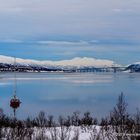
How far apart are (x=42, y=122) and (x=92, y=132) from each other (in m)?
2.61

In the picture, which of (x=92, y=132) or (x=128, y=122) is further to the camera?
(x=128, y=122)

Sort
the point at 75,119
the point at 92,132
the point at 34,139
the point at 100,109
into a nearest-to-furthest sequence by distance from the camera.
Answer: the point at 34,139 → the point at 92,132 → the point at 75,119 → the point at 100,109

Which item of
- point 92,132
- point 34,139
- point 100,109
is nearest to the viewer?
Result: point 34,139

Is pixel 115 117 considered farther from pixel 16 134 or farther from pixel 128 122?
pixel 16 134

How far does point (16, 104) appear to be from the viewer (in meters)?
16.4

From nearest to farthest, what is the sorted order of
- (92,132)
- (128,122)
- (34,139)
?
(34,139)
(92,132)
(128,122)

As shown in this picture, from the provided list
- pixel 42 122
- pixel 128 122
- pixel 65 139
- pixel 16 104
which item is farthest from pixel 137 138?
pixel 16 104

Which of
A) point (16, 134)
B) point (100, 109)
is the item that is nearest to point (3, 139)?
point (16, 134)

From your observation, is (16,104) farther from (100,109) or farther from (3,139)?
(100,109)

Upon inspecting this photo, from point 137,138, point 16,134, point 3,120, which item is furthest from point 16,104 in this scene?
point 137,138

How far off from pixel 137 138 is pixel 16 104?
266 inches

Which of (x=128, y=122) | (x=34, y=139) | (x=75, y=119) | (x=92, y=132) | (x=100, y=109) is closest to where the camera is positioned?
(x=34, y=139)

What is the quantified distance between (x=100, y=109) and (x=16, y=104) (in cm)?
1681

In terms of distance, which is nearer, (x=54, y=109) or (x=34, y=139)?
(x=34, y=139)
